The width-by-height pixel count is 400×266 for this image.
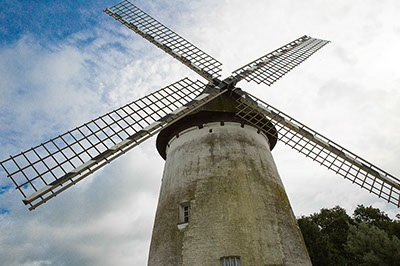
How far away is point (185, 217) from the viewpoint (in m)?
7.53

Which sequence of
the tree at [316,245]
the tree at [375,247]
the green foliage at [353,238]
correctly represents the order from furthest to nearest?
the tree at [316,245]
the green foliage at [353,238]
the tree at [375,247]

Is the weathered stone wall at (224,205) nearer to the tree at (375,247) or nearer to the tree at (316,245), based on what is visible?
the tree at (375,247)

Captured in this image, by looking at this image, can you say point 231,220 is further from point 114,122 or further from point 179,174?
point 114,122

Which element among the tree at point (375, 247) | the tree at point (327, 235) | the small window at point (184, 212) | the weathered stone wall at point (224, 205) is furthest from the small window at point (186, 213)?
the tree at point (375, 247)

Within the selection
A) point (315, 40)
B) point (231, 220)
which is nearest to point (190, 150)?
point (231, 220)

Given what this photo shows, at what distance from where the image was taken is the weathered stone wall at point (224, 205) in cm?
654

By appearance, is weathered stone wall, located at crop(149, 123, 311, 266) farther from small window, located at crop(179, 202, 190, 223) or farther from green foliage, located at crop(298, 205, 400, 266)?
green foliage, located at crop(298, 205, 400, 266)

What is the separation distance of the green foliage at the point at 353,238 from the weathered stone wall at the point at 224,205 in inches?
298

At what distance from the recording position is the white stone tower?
655 cm

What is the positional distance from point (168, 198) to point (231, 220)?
2.31 meters

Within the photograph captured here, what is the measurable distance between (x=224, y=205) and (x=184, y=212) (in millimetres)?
1310

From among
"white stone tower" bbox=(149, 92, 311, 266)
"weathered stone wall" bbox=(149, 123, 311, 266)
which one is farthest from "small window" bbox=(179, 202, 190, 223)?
"weathered stone wall" bbox=(149, 123, 311, 266)

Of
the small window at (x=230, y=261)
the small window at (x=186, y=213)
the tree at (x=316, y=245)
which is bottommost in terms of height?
the small window at (x=230, y=261)

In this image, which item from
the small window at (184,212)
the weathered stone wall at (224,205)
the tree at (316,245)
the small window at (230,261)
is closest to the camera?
the small window at (230,261)
